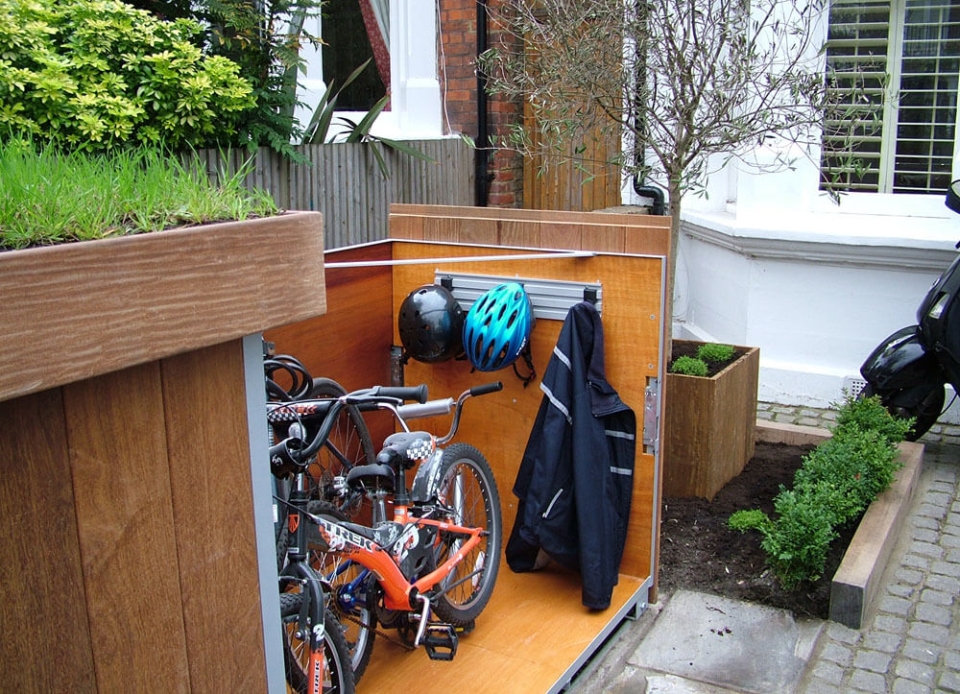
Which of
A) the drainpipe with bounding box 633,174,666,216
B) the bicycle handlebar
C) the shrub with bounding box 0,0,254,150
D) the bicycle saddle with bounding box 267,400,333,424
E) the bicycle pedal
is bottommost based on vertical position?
the bicycle pedal

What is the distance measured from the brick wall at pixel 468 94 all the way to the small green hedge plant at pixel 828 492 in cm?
332

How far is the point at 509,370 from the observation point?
15.0 ft

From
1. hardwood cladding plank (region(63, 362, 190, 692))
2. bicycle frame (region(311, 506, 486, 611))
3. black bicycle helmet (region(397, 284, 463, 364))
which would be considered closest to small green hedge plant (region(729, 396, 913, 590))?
bicycle frame (region(311, 506, 486, 611))

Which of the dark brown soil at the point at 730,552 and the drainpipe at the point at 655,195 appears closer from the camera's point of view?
the dark brown soil at the point at 730,552

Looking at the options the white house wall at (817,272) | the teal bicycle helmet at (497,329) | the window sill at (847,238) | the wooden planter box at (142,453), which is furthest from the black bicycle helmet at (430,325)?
the window sill at (847,238)

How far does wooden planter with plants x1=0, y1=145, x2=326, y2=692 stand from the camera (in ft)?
4.60

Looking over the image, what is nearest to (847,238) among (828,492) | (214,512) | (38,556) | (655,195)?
(655,195)

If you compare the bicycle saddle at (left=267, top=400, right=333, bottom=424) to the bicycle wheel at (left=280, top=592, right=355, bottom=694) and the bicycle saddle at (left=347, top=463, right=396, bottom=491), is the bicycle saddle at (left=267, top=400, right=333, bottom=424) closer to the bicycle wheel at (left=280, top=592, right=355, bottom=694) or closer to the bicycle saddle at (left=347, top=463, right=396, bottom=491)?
the bicycle saddle at (left=347, top=463, right=396, bottom=491)

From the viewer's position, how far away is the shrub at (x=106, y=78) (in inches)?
167

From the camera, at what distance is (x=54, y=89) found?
4238 mm

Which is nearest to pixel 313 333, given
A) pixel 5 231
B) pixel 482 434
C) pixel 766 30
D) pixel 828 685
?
pixel 482 434

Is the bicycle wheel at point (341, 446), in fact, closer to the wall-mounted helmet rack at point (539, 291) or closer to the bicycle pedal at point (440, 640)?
the bicycle pedal at point (440, 640)

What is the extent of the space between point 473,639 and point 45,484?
9.19 feet

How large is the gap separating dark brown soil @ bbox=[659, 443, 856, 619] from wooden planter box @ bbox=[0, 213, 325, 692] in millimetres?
3146
